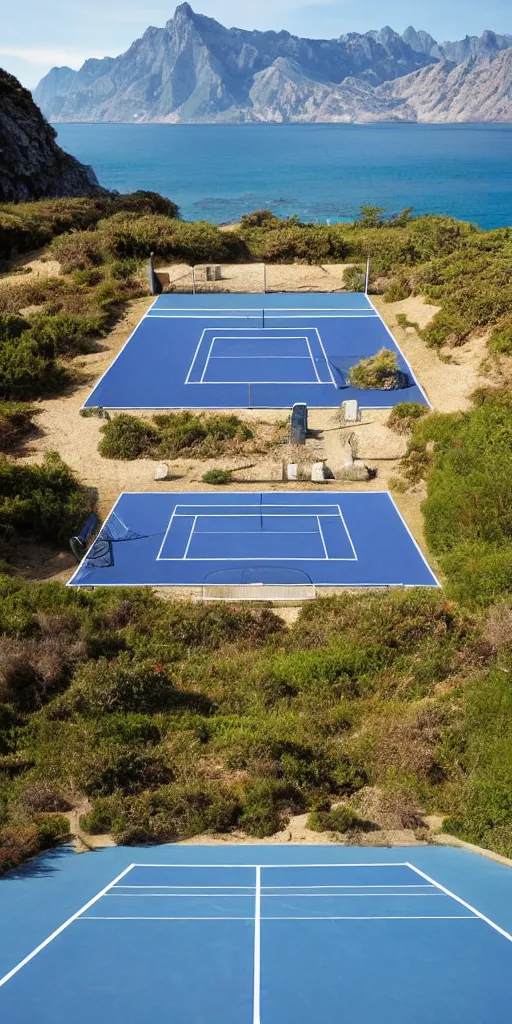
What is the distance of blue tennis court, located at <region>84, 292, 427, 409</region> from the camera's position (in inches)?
958

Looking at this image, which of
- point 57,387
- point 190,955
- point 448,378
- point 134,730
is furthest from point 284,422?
point 190,955

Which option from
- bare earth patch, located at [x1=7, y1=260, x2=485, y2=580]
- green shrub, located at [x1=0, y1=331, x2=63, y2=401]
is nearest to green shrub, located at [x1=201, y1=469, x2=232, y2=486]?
bare earth patch, located at [x1=7, y1=260, x2=485, y2=580]

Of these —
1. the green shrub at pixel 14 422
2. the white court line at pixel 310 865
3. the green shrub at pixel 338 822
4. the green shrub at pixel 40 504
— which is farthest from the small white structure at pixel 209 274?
the white court line at pixel 310 865

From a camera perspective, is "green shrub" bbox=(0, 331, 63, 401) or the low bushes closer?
the low bushes

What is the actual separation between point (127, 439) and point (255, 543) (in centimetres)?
640

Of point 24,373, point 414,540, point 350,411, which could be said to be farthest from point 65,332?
point 414,540

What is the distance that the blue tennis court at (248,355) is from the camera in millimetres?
24344

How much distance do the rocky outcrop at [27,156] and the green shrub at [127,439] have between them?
1479 inches

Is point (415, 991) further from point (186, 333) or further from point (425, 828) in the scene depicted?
point (186, 333)

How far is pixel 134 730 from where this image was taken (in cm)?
1037

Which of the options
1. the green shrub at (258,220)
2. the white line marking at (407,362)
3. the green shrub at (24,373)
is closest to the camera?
the white line marking at (407,362)

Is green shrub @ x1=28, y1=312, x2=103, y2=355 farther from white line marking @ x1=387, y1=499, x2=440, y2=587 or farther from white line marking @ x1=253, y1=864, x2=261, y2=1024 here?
white line marking @ x1=253, y1=864, x2=261, y2=1024

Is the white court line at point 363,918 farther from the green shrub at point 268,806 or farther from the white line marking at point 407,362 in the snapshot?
the white line marking at point 407,362

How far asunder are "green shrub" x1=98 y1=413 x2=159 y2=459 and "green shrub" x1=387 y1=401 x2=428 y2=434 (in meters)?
6.78
